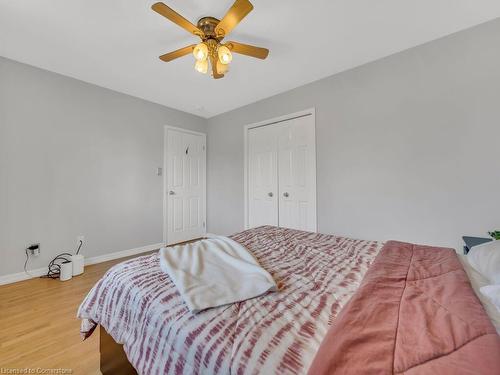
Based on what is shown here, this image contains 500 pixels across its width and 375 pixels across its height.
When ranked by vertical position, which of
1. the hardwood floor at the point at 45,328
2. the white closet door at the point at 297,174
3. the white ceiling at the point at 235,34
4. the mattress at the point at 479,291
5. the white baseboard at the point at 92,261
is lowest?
the hardwood floor at the point at 45,328

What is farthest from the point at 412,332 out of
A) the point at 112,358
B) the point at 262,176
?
the point at 262,176

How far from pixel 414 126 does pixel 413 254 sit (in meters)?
1.44

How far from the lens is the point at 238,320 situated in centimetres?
76

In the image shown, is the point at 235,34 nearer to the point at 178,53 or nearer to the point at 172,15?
the point at 178,53

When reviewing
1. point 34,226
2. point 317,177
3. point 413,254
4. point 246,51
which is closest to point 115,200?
point 34,226

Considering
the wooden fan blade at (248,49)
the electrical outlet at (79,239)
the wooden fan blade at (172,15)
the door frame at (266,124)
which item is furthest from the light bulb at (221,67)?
the electrical outlet at (79,239)

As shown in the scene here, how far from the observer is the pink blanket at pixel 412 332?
523 millimetres

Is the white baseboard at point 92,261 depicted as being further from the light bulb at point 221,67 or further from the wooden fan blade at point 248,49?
the wooden fan blade at point 248,49

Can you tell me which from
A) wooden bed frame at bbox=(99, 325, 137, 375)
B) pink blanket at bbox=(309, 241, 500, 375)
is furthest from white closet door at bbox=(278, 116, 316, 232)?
wooden bed frame at bbox=(99, 325, 137, 375)

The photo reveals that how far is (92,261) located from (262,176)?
2.59 metres

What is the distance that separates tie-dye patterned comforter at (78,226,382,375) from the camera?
2.07 ft

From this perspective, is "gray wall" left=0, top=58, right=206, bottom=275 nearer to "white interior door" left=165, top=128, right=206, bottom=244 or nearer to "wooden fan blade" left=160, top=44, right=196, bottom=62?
"white interior door" left=165, top=128, right=206, bottom=244

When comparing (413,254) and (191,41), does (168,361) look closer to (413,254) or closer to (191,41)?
(413,254)

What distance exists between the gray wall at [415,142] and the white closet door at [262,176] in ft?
2.18
